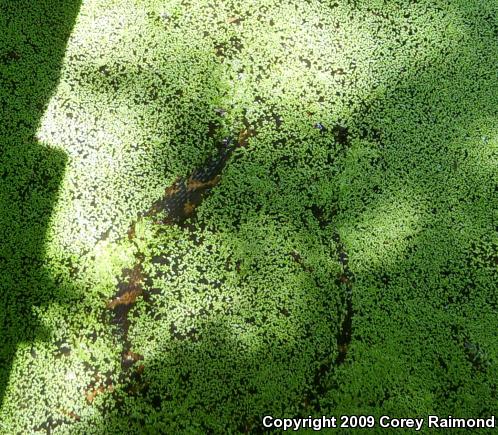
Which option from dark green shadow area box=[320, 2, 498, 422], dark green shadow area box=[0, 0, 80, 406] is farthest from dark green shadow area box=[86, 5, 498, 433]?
dark green shadow area box=[0, 0, 80, 406]

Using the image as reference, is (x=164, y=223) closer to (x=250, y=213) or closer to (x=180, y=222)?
(x=180, y=222)

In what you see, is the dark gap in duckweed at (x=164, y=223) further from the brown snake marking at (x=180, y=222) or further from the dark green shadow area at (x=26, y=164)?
the dark green shadow area at (x=26, y=164)

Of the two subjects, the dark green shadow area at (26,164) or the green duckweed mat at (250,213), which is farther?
the dark green shadow area at (26,164)

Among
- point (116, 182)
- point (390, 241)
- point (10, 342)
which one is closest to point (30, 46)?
point (116, 182)

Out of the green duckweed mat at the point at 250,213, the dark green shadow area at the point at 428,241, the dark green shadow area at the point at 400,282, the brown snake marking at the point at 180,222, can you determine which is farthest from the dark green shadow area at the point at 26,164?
the dark green shadow area at the point at 428,241

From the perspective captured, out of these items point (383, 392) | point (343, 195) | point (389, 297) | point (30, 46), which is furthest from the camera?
point (30, 46)

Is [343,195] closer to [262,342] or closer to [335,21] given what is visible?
[262,342]

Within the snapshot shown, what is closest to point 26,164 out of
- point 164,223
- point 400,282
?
point 164,223
